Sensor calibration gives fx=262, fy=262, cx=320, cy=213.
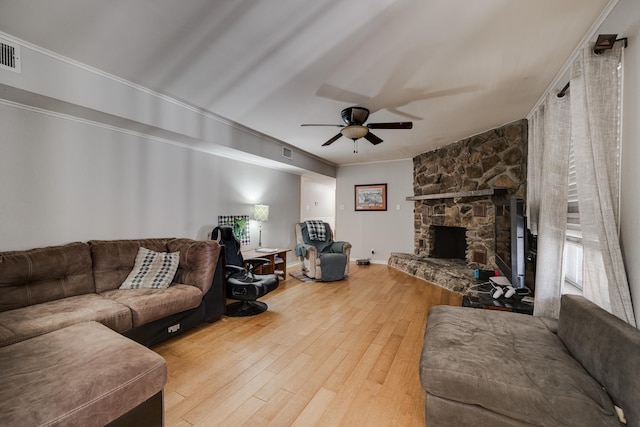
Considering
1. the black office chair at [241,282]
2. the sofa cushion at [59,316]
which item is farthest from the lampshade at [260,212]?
the sofa cushion at [59,316]

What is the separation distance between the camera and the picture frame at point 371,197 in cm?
607

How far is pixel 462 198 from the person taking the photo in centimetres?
445

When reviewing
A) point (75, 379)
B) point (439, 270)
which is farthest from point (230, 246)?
point (439, 270)

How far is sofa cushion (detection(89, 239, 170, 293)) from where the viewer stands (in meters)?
2.47

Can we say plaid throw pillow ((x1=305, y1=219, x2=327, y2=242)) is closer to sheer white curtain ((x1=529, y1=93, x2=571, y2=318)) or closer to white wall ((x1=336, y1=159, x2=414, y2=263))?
white wall ((x1=336, y1=159, x2=414, y2=263))

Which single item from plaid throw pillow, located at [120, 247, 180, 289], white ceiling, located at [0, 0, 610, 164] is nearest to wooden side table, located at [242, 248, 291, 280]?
plaid throw pillow, located at [120, 247, 180, 289]

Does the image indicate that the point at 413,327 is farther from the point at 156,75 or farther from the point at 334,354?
the point at 156,75

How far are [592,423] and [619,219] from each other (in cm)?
102

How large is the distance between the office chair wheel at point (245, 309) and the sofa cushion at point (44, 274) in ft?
4.38

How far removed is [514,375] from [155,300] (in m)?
2.53

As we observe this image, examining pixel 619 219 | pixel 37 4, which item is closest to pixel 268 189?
pixel 37 4

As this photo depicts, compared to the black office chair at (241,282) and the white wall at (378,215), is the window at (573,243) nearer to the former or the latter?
the black office chair at (241,282)

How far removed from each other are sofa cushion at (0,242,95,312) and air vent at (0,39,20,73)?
4.60 ft

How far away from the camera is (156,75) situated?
2.34m
